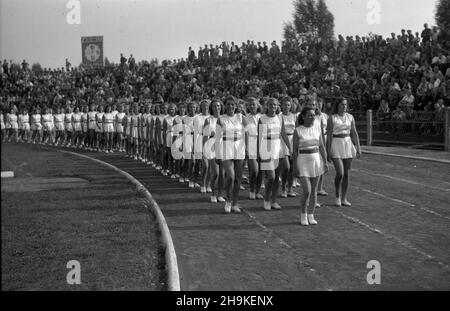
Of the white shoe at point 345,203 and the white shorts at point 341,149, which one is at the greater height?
the white shorts at point 341,149

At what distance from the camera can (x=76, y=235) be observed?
29.2ft

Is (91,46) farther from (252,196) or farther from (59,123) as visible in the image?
(59,123)

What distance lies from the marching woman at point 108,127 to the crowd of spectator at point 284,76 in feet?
6.51

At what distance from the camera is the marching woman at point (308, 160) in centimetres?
970

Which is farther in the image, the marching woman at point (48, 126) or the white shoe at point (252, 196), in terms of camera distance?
the marching woman at point (48, 126)

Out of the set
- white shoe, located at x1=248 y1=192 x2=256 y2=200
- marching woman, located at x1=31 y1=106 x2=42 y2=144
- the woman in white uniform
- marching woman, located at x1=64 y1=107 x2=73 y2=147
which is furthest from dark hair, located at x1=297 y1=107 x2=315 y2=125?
marching woman, located at x1=31 y1=106 x2=42 y2=144

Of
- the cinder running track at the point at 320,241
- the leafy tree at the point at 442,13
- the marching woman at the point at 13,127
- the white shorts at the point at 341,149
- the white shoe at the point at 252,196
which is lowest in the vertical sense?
the cinder running track at the point at 320,241

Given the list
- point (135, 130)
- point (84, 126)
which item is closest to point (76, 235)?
point (135, 130)

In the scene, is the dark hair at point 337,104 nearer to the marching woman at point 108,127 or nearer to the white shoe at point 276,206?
the white shoe at point 276,206

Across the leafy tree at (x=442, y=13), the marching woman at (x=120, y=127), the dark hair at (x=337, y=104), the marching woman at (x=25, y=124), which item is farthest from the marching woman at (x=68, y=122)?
the leafy tree at (x=442, y=13)

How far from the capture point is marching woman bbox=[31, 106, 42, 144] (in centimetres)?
3344

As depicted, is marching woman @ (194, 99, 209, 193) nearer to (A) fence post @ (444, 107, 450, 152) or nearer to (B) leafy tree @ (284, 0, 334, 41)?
(A) fence post @ (444, 107, 450, 152)

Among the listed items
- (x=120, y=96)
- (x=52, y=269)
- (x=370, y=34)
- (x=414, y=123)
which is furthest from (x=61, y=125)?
(x=52, y=269)
